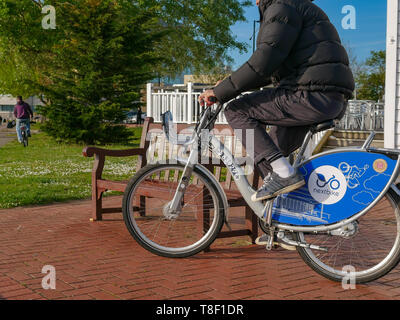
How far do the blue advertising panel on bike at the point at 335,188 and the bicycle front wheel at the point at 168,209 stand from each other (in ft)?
2.02

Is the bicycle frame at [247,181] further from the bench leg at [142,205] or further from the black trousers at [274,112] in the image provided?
the bench leg at [142,205]

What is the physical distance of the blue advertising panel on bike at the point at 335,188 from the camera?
3715mm

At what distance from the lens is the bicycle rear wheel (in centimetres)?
372

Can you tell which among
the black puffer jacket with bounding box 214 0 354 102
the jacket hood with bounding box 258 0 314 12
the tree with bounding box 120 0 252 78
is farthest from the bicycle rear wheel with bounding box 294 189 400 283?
the tree with bounding box 120 0 252 78

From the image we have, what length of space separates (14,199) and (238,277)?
4454mm

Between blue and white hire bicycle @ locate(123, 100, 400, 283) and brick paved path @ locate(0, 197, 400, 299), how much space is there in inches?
7.3

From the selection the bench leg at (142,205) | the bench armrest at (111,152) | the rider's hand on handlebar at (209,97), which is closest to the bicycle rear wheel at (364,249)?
the rider's hand on handlebar at (209,97)

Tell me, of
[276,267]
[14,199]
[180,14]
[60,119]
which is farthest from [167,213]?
[180,14]

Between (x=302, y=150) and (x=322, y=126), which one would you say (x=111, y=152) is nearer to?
(x=302, y=150)

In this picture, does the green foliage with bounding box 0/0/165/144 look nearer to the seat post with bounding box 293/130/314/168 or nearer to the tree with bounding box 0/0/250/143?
the tree with bounding box 0/0/250/143
